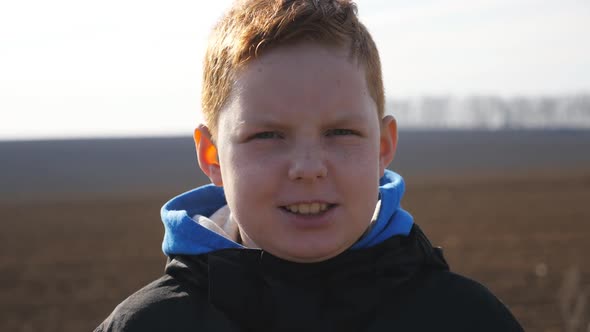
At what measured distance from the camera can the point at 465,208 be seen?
61.7 feet

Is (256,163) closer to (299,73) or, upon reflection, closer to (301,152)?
(301,152)

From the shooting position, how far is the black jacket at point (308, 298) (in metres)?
1.72

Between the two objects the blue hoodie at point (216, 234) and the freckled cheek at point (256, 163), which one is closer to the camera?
the freckled cheek at point (256, 163)

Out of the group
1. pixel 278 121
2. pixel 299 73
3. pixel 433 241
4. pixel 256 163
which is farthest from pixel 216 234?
pixel 433 241

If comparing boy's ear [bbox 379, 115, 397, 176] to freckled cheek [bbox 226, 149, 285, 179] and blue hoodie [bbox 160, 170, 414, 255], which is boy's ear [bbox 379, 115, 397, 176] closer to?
blue hoodie [bbox 160, 170, 414, 255]

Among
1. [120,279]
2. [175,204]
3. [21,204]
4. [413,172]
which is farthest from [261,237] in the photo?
[413,172]

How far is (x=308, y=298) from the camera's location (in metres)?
1.74

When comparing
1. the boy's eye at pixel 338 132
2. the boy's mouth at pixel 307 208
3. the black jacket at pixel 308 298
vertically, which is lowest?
the black jacket at pixel 308 298

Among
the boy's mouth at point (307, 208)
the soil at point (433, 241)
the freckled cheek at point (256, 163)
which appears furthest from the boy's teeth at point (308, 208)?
the soil at point (433, 241)

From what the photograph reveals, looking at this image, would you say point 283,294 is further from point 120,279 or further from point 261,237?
point 120,279

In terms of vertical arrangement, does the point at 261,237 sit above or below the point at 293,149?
below

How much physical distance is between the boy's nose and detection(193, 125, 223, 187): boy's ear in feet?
1.20

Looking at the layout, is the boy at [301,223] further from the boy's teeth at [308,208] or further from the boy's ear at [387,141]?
the boy's ear at [387,141]

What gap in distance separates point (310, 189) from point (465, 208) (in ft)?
58.2
